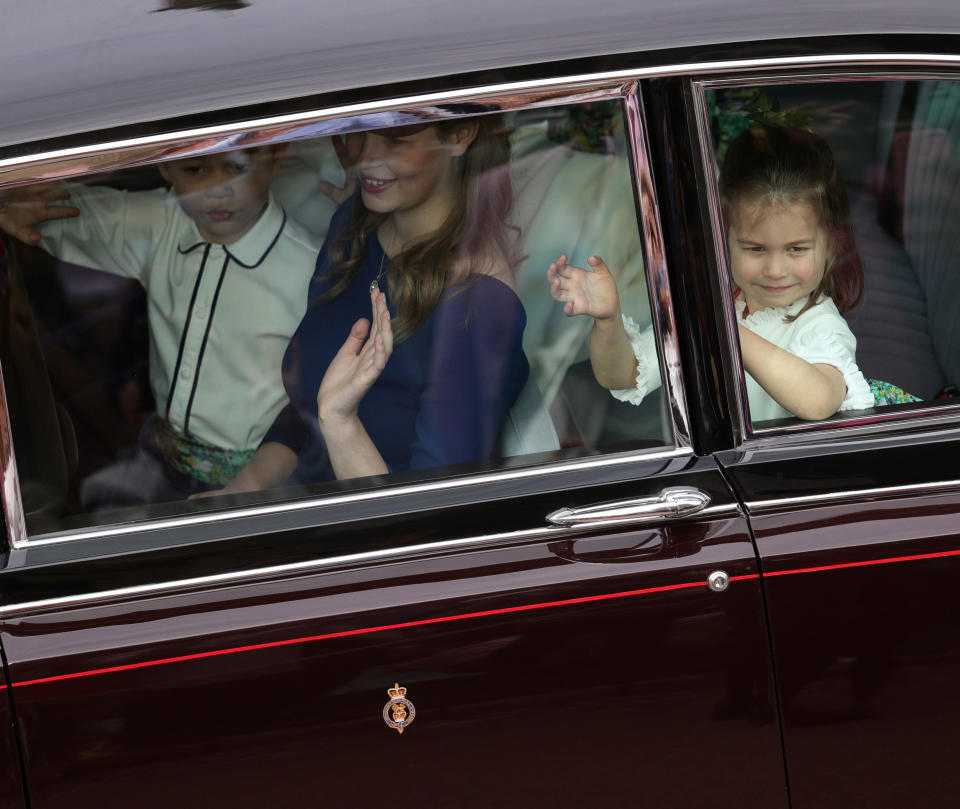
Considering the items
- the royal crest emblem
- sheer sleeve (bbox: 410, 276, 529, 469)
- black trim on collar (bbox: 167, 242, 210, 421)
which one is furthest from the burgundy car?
black trim on collar (bbox: 167, 242, 210, 421)

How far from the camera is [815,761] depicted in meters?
1.91

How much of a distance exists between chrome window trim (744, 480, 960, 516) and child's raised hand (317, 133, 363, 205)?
898mm

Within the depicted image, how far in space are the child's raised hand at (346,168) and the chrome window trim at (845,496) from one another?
898 mm

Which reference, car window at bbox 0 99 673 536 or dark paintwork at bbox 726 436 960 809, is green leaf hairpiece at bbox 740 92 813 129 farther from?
dark paintwork at bbox 726 436 960 809

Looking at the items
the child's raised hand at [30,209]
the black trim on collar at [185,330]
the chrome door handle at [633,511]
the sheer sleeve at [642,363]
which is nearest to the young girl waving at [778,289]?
the sheer sleeve at [642,363]

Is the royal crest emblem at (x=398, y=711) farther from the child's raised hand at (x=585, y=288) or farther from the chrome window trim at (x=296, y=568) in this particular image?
the child's raised hand at (x=585, y=288)

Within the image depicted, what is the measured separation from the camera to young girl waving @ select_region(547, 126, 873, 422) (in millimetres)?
2041

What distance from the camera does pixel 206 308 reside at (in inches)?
84.4

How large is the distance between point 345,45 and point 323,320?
0.51 metres

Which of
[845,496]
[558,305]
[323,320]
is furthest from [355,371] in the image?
[845,496]

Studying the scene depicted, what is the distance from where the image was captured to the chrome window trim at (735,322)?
188cm

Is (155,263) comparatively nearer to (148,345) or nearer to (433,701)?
(148,345)

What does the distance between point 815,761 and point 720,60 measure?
116 cm

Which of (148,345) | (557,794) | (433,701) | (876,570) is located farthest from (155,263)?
(876,570)
